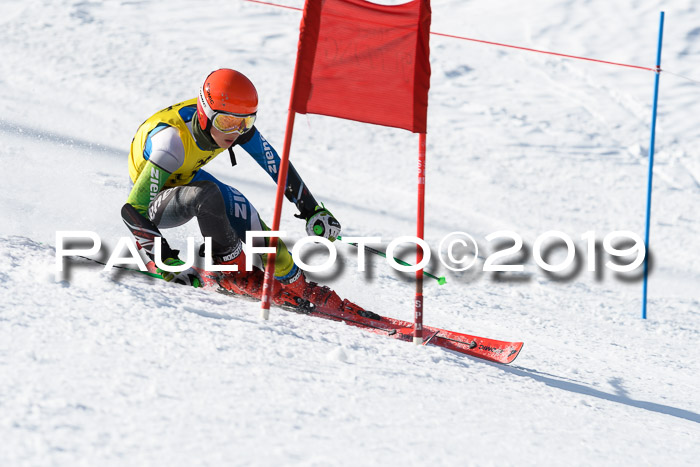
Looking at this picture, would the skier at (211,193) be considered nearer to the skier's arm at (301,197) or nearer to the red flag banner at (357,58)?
the skier's arm at (301,197)

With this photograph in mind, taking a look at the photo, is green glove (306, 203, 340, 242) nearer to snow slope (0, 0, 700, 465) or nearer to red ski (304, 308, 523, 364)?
red ski (304, 308, 523, 364)

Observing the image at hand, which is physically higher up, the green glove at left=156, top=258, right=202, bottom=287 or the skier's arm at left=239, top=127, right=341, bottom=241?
the skier's arm at left=239, top=127, right=341, bottom=241

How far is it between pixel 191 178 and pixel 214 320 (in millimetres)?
1182

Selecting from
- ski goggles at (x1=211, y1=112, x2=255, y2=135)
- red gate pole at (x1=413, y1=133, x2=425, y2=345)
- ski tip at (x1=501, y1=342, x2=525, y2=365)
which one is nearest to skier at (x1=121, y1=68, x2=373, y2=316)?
ski goggles at (x1=211, y1=112, x2=255, y2=135)

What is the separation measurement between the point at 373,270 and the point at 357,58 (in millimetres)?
3060

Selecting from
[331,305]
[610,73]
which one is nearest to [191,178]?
[331,305]

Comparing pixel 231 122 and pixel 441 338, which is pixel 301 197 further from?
pixel 441 338

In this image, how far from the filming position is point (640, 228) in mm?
9086

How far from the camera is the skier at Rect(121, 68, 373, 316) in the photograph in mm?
3939

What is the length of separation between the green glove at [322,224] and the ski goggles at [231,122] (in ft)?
2.25

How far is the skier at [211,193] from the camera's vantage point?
3.94 m

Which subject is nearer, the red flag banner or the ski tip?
the red flag banner

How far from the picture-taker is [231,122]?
13.3 ft

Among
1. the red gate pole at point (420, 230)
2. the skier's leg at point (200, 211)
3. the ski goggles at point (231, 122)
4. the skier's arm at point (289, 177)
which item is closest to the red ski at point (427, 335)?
the red gate pole at point (420, 230)
